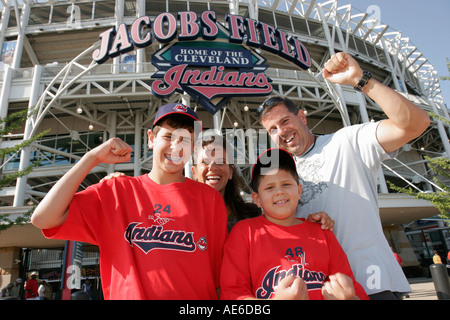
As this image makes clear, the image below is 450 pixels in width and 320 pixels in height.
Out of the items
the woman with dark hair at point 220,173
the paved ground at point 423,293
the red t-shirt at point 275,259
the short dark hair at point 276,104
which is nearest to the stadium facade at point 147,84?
the paved ground at point 423,293

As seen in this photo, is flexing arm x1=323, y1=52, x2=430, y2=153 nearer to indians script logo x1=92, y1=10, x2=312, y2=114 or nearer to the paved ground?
the paved ground

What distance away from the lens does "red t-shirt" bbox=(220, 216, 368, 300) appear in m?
1.58

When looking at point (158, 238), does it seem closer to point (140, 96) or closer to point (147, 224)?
point (147, 224)

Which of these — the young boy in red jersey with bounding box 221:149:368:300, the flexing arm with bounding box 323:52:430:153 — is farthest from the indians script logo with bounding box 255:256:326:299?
the flexing arm with bounding box 323:52:430:153

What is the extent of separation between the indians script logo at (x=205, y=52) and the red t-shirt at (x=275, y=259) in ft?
30.5

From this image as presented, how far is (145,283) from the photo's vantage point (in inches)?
63.3

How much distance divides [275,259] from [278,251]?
57mm

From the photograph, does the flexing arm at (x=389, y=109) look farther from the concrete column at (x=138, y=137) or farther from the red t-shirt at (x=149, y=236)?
the concrete column at (x=138, y=137)

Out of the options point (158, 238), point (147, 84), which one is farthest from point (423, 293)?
point (147, 84)

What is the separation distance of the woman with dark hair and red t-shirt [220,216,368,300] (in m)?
1.17

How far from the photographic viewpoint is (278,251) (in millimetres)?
1675
